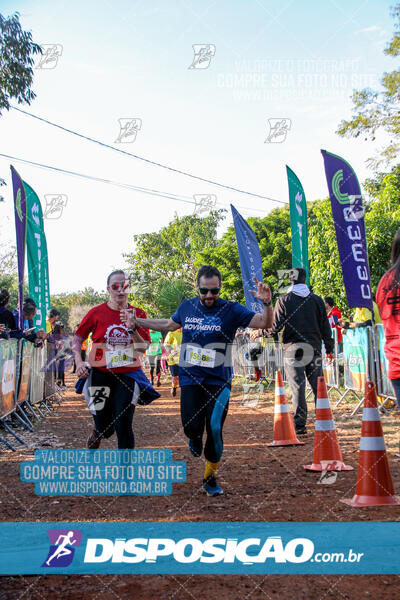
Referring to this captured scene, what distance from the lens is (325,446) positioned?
568 cm

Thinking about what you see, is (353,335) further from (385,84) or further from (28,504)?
(385,84)

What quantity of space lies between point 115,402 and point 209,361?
100cm

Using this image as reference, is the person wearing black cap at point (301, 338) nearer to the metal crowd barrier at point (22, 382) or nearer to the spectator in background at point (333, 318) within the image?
the metal crowd barrier at point (22, 382)

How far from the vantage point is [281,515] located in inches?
158

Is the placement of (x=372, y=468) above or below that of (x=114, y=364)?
below

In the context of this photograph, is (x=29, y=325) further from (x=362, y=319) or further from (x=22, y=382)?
(x=362, y=319)

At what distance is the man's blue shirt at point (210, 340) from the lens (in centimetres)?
499

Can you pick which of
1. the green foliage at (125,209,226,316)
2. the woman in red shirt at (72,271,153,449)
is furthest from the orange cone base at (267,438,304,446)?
the green foliage at (125,209,226,316)

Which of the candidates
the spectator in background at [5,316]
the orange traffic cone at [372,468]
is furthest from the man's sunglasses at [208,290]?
the spectator in background at [5,316]

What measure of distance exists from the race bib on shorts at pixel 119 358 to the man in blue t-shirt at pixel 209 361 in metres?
0.58

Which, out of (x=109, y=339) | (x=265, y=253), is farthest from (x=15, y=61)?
(x=265, y=253)

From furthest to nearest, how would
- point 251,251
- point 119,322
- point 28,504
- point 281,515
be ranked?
point 251,251
point 119,322
point 28,504
point 281,515

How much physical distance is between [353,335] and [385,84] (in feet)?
42.1

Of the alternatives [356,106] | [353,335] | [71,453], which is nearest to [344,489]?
[71,453]
